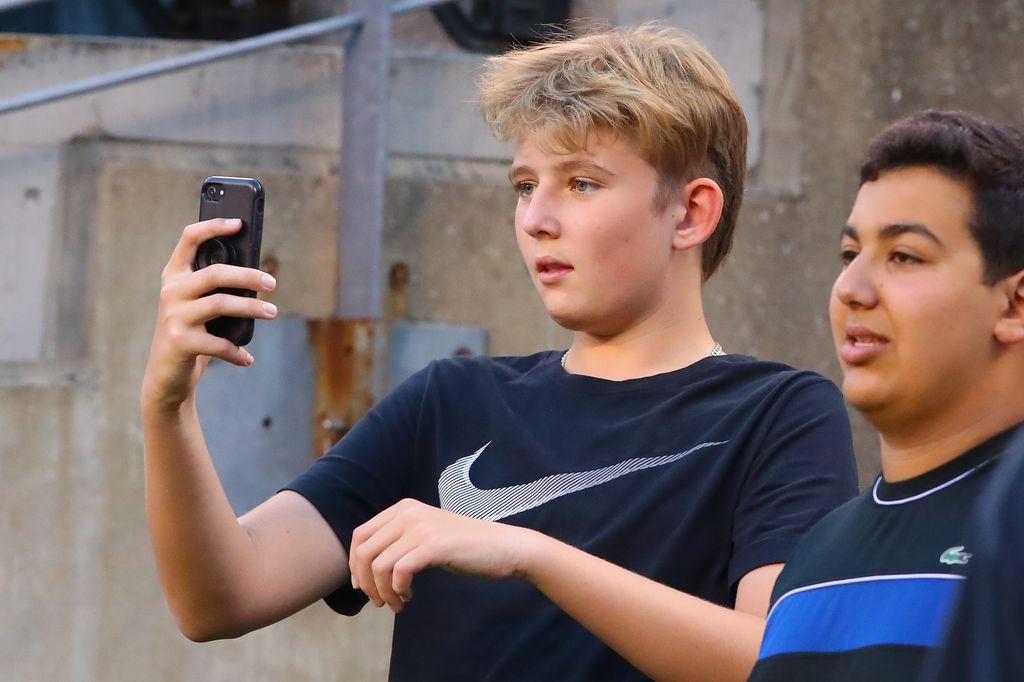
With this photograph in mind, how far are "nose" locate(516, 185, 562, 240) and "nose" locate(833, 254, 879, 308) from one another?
445 mm

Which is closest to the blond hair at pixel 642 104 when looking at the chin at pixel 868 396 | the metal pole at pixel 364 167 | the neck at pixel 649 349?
the neck at pixel 649 349

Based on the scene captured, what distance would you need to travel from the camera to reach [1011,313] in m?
1.40

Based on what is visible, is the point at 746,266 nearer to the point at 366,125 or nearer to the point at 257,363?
the point at 366,125

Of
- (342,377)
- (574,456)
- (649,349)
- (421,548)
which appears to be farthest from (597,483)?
(342,377)

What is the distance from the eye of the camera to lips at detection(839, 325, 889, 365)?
1449 millimetres

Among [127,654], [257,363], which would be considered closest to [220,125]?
[257,363]

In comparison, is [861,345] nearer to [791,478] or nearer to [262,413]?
[791,478]

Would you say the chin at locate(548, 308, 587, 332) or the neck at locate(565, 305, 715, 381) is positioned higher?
→ the chin at locate(548, 308, 587, 332)

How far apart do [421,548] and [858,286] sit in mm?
523

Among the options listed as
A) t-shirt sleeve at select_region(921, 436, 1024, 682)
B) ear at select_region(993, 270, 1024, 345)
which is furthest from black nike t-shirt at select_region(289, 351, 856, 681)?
t-shirt sleeve at select_region(921, 436, 1024, 682)

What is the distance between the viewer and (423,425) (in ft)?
6.43

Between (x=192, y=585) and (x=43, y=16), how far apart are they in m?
2.27

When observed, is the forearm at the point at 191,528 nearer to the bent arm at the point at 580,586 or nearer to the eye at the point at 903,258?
the bent arm at the point at 580,586

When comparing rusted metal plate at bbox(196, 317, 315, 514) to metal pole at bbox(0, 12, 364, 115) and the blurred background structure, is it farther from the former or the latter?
metal pole at bbox(0, 12, 364, 115)
